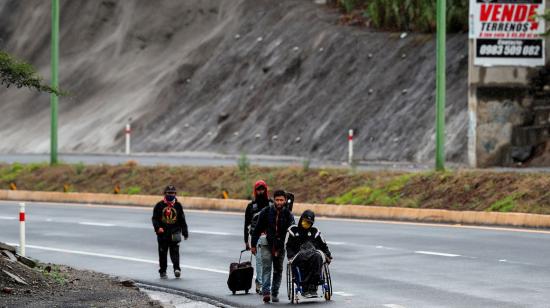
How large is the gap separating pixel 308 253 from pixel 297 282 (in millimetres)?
421

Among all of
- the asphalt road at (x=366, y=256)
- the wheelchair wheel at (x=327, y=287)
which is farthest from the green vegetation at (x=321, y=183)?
the wheelchair wheel at (x=327, y=287)

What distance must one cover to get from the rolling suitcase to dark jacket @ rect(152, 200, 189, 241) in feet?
6.57

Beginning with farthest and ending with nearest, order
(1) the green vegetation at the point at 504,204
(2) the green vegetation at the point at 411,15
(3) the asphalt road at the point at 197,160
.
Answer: (2) the green vegetation at the point at 411,15, (3) the asphalt road at the point at 197,160, (1) the green vegetation at the point at 504,204

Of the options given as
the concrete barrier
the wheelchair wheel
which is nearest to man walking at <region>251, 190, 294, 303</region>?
the wheelchair wheel

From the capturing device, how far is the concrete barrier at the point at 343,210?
2709 centimetres

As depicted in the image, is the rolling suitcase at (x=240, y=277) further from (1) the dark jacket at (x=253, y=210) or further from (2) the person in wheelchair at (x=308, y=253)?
(2) the person in wheelchair at (x=308, y=253)

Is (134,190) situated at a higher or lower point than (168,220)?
higher

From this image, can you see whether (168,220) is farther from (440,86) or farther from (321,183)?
(321,183)

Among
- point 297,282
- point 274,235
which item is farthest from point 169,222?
point 297,282

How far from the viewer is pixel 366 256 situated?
21.3m

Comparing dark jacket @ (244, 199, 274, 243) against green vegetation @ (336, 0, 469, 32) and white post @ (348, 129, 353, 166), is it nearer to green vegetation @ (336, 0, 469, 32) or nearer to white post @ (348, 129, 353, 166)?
white post @ (348, 129, 353, 166)

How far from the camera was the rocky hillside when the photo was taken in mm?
45000

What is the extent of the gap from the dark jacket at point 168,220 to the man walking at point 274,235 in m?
2.95

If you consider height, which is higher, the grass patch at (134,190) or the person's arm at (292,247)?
the grass patch at (134,190)
